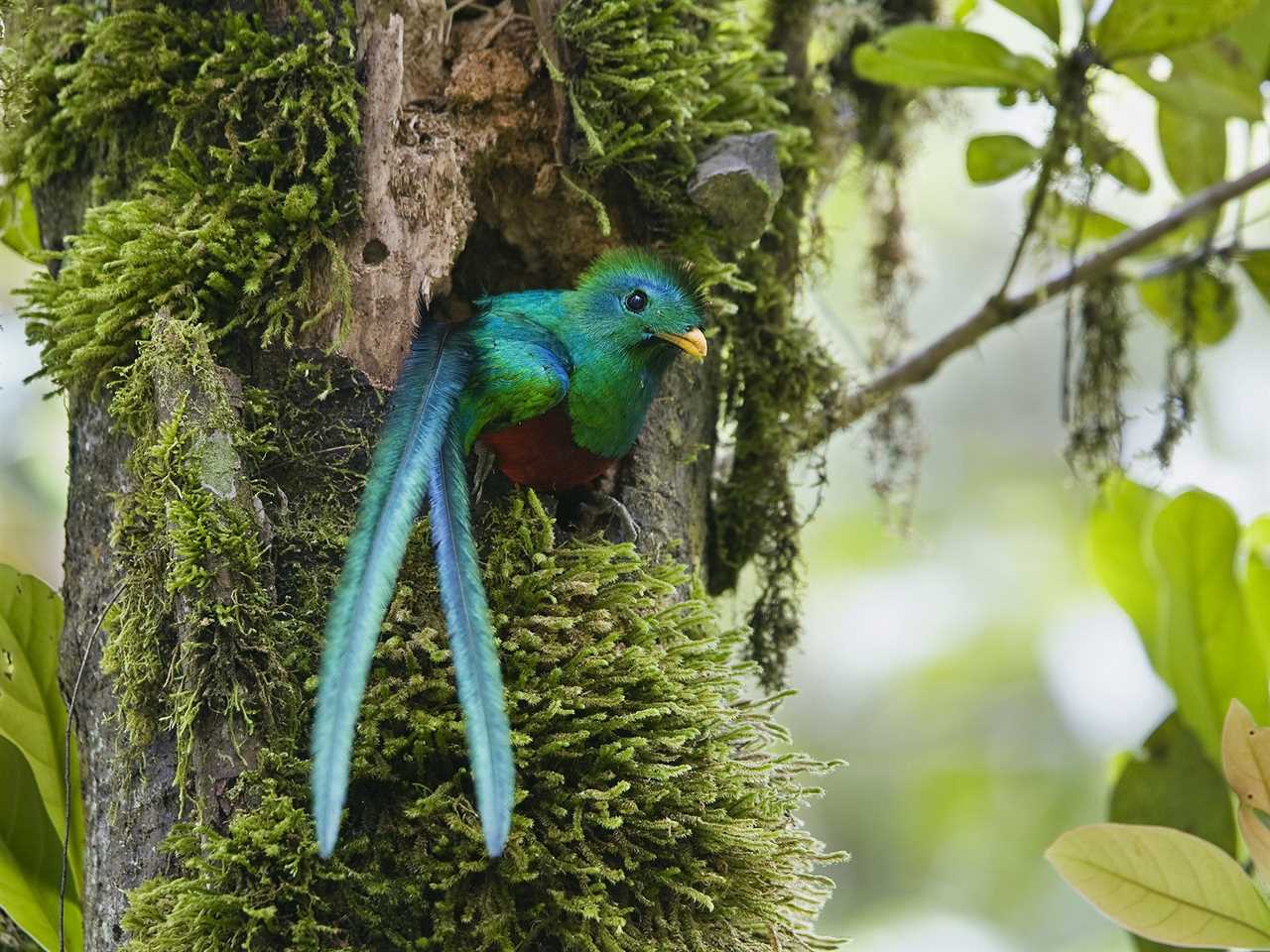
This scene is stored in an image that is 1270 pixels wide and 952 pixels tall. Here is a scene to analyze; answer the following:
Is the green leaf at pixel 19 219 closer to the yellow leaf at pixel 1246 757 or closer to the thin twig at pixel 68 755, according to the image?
the thin twig at pixel 68 755

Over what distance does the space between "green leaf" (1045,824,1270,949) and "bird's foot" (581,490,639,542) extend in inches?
34.8

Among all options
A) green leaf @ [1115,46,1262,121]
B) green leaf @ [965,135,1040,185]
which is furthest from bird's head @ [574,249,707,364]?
green leaf @ [1115,46,1262,121]

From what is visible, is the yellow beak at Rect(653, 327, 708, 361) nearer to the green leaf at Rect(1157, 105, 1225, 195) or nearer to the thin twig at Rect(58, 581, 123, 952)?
the thin twig at Rect(58, 581, 123, 952)

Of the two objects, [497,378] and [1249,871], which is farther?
[1249,871]

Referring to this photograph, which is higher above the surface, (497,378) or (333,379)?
(497,378)

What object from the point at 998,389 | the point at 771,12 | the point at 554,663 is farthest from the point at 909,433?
the point at 998,389

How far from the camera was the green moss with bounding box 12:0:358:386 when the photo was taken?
6.89 feet

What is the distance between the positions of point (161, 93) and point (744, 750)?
1555mm

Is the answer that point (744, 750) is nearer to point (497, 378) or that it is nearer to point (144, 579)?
point (497, 378)

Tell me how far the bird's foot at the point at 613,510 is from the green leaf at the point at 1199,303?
6.31ft

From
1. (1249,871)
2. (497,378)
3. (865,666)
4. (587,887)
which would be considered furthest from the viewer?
(865,666)

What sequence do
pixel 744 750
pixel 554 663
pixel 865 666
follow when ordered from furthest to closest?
pixel 865 666 → pixel 744 750 → pixel 554 663

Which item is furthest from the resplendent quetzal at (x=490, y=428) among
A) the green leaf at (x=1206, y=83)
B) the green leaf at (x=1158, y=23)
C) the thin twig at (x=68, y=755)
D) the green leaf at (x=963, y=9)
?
the green leaf at (x=963, y=9)

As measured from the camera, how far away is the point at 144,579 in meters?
1.95
